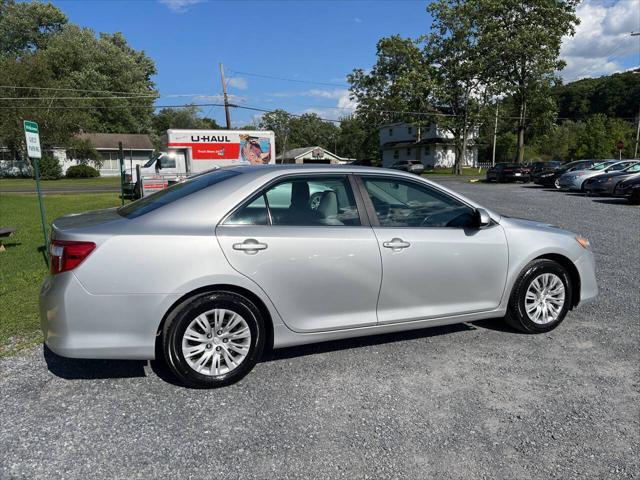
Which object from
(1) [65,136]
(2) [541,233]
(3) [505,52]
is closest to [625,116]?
(3) [505,52]

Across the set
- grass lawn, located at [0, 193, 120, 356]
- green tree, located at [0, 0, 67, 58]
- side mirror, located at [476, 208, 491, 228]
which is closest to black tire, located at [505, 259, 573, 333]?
side mirror, located at [476, 208, 491, 228]

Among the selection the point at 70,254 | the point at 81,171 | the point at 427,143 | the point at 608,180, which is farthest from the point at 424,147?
the point at 70,254

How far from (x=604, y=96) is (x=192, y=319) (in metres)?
97.3

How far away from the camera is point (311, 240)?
3482mm

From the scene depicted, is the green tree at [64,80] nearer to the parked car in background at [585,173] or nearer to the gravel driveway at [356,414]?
the parked car in background at [585,173]

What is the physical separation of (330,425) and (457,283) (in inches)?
68.1

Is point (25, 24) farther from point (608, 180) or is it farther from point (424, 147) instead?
point (608, 180)

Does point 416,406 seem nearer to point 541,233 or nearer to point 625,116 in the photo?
point 541,233

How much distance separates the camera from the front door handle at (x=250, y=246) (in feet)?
10.8

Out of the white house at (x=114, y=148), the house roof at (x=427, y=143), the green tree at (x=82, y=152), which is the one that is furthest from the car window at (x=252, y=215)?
the house roof at (x=427, y=143)

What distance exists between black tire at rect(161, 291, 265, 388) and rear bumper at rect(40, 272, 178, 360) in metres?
0.11

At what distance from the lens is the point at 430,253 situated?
3842mm

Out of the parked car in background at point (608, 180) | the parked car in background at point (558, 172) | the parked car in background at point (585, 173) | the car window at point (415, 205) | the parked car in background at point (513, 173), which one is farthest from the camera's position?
the parked car in background at point (513, 173)

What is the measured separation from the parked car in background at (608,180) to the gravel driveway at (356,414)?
58.7 ft
